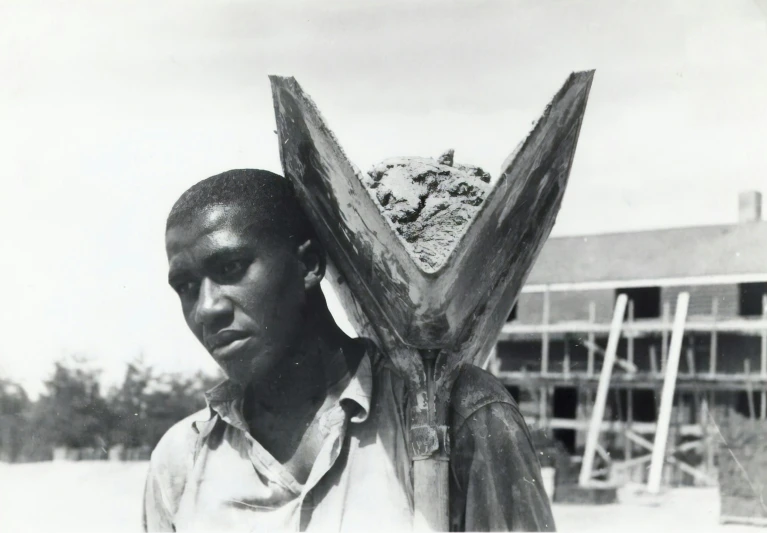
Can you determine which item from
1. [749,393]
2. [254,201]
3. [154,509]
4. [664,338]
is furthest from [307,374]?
[664,338]

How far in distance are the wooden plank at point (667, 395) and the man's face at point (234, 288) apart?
279 inches

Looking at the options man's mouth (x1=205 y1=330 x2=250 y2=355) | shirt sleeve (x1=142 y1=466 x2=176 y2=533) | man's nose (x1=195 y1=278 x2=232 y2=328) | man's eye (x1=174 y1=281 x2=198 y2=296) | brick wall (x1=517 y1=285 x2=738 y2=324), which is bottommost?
shirt sleeve (x1=142 y1=466 x2=176 y2=533)

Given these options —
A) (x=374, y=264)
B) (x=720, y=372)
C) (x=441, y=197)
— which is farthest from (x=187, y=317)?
(x=720, y=372)

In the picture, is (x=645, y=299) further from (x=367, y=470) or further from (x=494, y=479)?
(x=367, y=470)

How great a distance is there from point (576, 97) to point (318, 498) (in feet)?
4.41

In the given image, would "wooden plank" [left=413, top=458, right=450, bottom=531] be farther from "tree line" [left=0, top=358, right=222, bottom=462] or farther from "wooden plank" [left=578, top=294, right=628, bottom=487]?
"wooden plank" [left=578, top=294, right=628, bottom=487]

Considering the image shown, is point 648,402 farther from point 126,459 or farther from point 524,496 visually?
point 524,496

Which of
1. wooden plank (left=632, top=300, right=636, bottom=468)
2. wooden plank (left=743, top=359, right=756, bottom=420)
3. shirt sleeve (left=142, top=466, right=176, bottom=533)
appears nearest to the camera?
shirt sleeve (left=142, top=466, right=176, bottom=533)

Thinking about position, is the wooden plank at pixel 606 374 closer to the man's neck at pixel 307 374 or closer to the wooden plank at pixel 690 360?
the wooden plank at pixel 690 360

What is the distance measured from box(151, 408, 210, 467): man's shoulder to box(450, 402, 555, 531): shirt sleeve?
2.67 feet

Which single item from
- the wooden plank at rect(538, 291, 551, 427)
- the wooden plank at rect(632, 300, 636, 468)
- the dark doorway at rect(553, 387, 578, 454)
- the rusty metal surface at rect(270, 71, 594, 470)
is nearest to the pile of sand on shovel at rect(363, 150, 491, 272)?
the rusty metal surface at rect(270, 71, 594, 470)

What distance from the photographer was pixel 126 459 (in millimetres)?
4703

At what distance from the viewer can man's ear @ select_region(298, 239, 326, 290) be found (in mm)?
2893

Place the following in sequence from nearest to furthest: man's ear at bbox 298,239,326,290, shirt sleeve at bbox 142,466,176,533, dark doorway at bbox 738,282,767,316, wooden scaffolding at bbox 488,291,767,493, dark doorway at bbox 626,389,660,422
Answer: man's ear at bbox 298,239,326,290 → shirt sleeve at bbox 142,466,176,533 → dark doorway at bbox 738,282,767,316 → wooden scaffolding at bbox 488,291,767,493 → dark doorway at bbox 626,389,660,422
